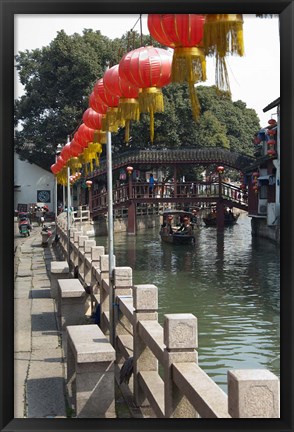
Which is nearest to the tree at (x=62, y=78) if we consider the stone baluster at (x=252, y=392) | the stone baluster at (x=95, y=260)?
the stone baluster at (x=95, y=260)

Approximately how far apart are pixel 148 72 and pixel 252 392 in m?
3.48

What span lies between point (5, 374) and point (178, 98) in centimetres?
3293

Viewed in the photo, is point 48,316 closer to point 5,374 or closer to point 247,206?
point 5,374

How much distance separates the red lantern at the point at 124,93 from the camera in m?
6.40

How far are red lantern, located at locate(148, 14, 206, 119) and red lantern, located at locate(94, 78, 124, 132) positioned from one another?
8.32 feet

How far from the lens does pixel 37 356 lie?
7211 millimetres

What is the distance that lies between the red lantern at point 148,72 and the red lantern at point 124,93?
0.44 metres

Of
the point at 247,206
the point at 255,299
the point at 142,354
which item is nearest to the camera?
the point at 142,354

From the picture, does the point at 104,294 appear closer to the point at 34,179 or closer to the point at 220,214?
the point at 220,214

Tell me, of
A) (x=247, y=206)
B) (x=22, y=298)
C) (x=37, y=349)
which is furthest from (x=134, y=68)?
(x=247, y=206)

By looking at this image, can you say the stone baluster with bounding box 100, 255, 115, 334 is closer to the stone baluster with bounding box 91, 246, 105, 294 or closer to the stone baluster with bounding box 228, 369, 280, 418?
the stone baluster with bounding box 91, 246, 105, 294

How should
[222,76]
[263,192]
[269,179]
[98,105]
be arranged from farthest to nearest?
[263,192], [269,179], [98,105], [222,76]

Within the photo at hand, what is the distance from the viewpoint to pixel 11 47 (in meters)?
3.80

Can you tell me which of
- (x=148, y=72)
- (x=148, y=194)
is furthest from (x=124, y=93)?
(x=148, y=194)
